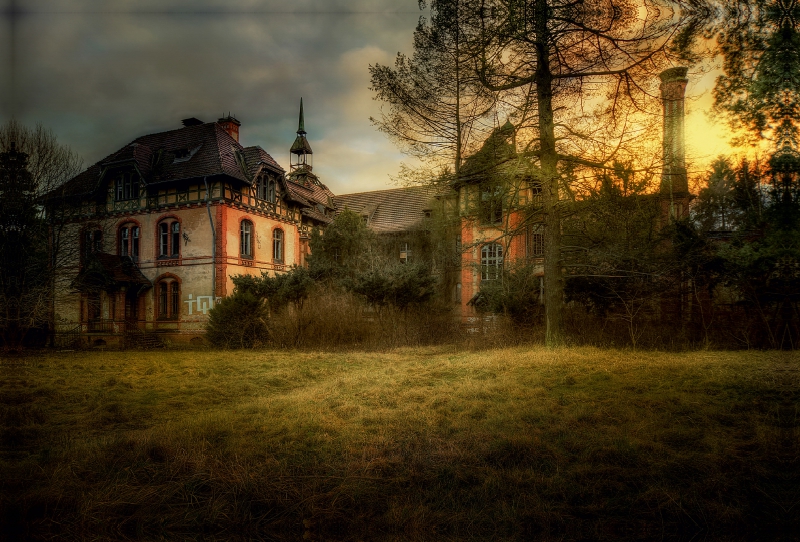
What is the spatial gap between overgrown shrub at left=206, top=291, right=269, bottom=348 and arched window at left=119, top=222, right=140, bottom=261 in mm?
10992

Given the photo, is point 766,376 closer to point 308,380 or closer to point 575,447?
point 575,447

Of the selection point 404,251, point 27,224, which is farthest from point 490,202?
point 404,251

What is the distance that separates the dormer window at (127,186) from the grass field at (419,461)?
19997 millimetres

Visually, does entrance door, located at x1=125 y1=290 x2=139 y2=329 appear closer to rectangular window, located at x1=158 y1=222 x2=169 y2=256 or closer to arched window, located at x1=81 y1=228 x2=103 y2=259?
rectangular window, located at x1=158 y1=222 x2=169 y2=256

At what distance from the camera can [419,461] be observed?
409cm

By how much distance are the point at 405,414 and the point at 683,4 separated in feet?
25.6

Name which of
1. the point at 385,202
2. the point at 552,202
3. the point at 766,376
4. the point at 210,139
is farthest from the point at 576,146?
the point at 385,202

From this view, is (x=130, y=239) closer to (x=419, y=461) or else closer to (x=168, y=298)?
(x=168, y=298)

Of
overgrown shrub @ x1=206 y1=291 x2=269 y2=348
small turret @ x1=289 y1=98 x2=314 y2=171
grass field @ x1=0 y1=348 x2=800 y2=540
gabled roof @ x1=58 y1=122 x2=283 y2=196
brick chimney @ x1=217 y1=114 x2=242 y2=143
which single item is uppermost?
small turret @ x1=289 y1=98 x2=314 y2=171

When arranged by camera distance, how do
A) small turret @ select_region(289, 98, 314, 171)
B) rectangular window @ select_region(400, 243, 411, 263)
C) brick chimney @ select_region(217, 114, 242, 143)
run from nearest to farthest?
1. brick chimney @ select_region(217, 114, 242, 143)
2. rectangular window @ select_region(400, 243, 411, 263)
3. small turret @ select_region(289, 98, 314, 171)

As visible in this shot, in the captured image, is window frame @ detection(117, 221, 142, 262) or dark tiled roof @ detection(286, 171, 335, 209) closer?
window frame @ detection(117, 221, 142, 262)

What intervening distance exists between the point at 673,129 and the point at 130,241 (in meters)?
25.3

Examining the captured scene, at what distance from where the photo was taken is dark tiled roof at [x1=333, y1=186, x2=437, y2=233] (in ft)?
103

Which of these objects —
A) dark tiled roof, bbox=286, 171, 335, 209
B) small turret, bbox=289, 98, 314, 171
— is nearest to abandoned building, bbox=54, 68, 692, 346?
dark tiled roof, bbox=286, 171, 335, 209
